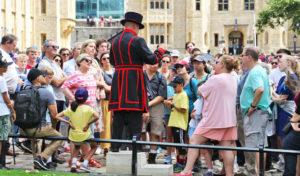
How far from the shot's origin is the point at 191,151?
850 cm

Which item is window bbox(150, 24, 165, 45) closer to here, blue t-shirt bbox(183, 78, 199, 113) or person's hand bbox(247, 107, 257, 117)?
blue t-shirt bbox(183, 78, 199, 113)

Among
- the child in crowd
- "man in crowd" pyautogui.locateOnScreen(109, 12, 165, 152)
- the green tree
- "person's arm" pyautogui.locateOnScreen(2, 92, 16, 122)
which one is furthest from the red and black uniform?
the green tree

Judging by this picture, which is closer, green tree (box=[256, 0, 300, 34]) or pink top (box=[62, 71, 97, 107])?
pink top (box=[62, 71, 97, 107])

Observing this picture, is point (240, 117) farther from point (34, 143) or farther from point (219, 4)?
point (219, 4)

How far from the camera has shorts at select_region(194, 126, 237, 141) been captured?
8516 millimetres

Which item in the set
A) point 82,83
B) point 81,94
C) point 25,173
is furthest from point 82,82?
point 25,173

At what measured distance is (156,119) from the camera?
421 inches

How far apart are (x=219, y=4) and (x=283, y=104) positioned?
2441 inches

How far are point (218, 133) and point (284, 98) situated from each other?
7.49 ft

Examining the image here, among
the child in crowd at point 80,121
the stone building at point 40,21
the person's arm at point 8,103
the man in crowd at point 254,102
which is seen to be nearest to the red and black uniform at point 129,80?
the child in crowd at point 80,121

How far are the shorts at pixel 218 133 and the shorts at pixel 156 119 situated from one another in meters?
2.13

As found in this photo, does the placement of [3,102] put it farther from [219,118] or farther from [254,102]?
[254,102]

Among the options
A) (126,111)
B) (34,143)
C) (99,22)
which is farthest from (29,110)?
(99,22)

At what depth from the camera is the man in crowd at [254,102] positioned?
29.3ft
